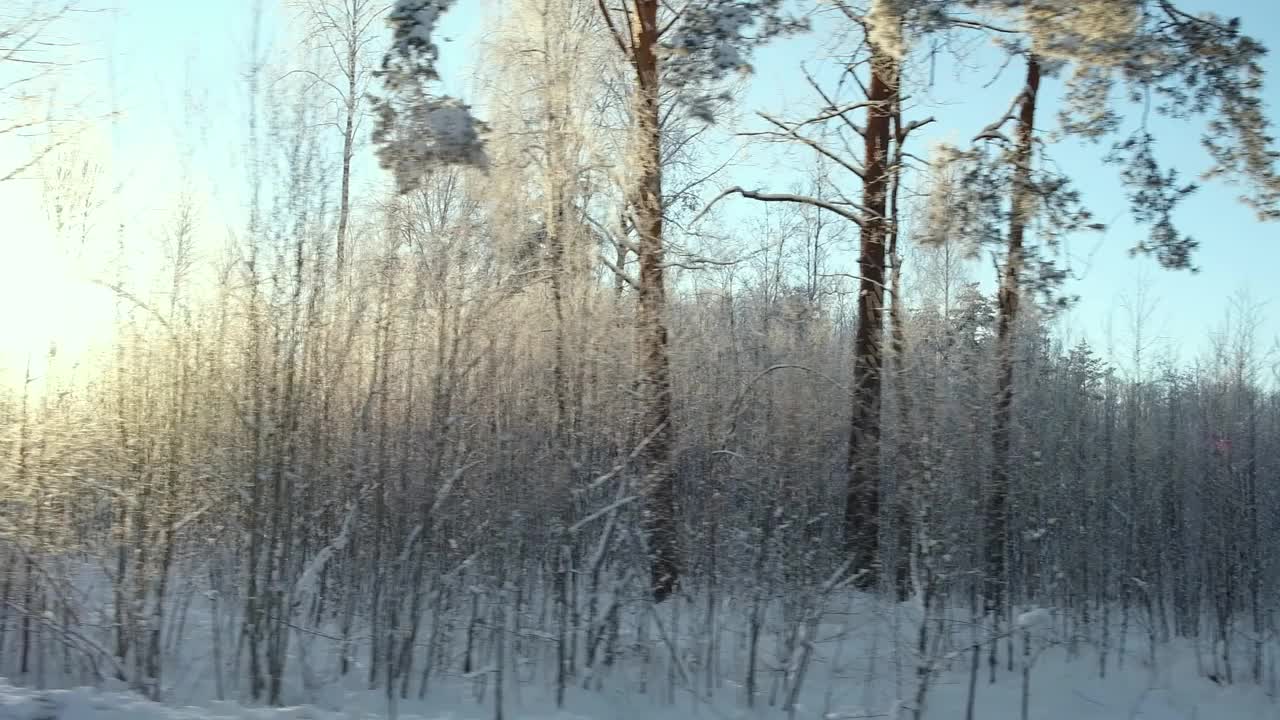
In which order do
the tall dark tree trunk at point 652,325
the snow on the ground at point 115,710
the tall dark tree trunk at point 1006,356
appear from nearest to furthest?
the snow on the ground at point 115,710 < the tall dark tree trunk at point 652,325 < the tall dark tree trunk at point 1006,356

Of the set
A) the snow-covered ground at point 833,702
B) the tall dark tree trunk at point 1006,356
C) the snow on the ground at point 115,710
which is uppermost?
the tall dark tree trunk at point 1006,356

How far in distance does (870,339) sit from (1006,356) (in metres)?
2.26

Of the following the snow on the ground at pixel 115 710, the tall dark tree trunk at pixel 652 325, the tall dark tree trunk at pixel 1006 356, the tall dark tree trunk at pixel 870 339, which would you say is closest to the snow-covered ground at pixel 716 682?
the snow on the ground at pixel 115 710

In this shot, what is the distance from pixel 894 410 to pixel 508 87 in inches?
268

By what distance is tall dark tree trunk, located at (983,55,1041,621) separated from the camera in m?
8.79

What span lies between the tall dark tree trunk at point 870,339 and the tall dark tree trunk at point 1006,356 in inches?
51.3

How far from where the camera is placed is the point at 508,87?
12398 mm

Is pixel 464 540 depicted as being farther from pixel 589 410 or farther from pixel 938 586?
pixel 938 586

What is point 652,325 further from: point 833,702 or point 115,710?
point 115,710

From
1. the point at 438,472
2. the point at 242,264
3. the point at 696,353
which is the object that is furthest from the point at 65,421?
the point at 696,353

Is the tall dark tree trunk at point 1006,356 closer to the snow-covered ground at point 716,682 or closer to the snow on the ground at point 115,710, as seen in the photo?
the snow-covered ground at point 716,682

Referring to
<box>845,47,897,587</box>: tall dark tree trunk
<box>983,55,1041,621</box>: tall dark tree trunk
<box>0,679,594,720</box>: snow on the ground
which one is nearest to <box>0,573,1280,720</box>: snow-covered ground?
<box>0,679,594,720</box>: snow on the ground

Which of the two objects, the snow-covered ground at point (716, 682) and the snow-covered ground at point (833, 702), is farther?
the snow-covered ground at point (716, 682)

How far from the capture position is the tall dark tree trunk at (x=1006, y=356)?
879 cm
